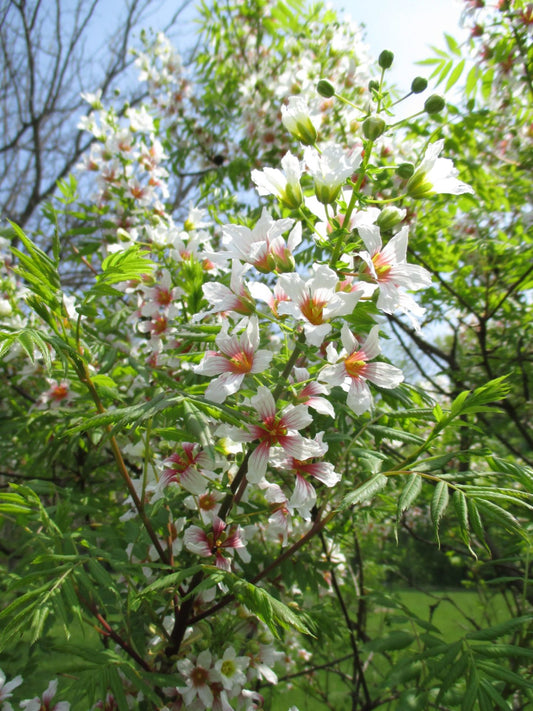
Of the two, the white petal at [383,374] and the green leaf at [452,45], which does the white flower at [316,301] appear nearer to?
the white petal at [383,374]

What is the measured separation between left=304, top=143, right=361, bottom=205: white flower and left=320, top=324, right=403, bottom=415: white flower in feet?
1.18

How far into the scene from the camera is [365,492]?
3.35ft

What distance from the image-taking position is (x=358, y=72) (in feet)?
11.9

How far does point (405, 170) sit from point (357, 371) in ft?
1.78

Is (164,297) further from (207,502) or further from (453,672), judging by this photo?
(453,672)

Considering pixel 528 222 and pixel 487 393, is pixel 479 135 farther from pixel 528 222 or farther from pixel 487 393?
pixel 487 393

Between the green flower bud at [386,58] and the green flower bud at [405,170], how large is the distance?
32 cm

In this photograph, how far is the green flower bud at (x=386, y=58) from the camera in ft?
4.26

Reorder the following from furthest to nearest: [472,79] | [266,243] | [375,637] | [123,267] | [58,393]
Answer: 1. [375,637]
2. [472,79]
3. [58,393]
4. [123,267]
5. [266,243]

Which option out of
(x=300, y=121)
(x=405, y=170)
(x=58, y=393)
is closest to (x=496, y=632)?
(x=405, y=170)

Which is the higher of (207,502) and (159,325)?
(159,325)

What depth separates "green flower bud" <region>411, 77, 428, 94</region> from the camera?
133cm

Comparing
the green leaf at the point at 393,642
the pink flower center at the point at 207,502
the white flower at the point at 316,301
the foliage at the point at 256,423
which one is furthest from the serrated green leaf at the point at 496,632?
the white flower at the point at 316,301

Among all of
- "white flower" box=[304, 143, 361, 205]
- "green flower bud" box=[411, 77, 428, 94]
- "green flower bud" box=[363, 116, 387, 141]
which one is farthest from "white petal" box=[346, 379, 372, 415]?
"green flower bud" box=[411, 77, 428, 94]
